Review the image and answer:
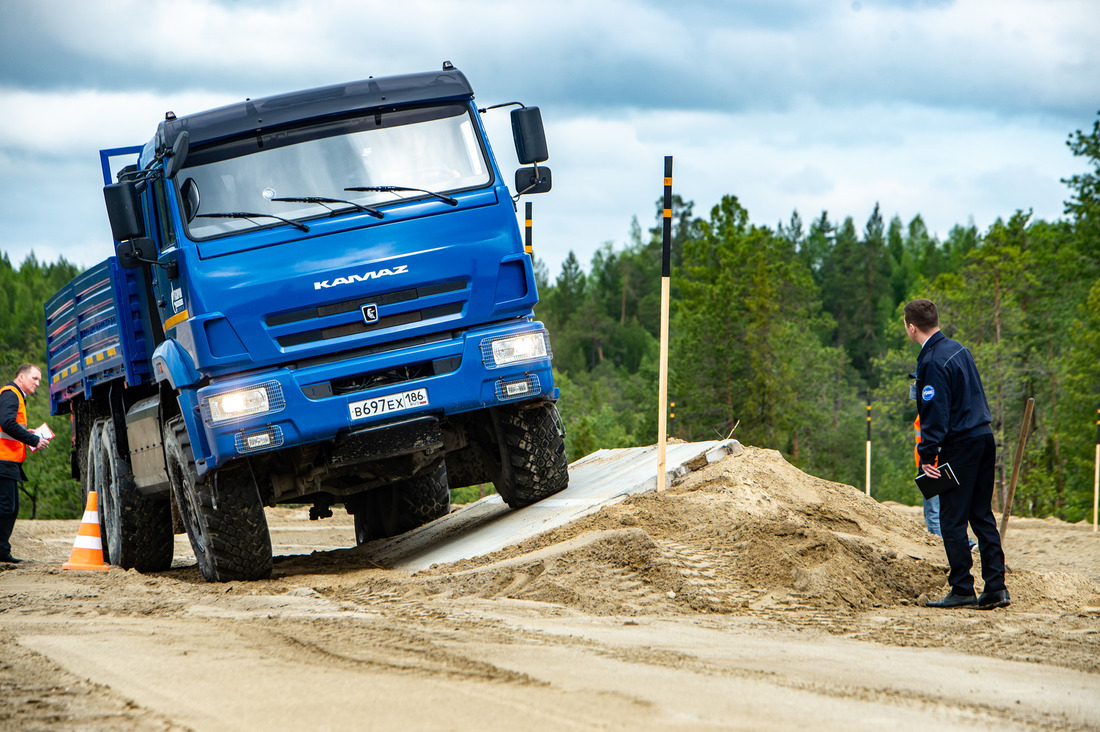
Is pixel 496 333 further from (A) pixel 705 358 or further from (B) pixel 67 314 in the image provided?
(A) pixel 705 358

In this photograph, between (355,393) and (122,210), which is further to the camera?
(122,210)

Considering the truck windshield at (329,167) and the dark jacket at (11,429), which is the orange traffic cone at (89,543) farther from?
the truck windshield at (329,167)

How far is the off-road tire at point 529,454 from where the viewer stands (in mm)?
9094

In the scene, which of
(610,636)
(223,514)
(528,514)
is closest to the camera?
(610,636)

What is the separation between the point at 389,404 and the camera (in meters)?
8.00

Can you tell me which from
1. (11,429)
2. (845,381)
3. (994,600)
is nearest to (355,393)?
(994,600)

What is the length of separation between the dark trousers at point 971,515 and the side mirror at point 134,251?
552 cm

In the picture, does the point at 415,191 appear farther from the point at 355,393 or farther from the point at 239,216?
the point at 355,393

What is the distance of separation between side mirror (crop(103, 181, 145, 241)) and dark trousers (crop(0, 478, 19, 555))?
440cm

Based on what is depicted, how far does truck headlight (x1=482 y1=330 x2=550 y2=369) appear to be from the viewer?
818 centimetres

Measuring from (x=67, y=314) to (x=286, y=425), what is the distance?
16.0 feet

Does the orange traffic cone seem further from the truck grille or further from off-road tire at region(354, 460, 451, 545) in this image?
the truck grille

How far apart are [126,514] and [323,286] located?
3718 mm

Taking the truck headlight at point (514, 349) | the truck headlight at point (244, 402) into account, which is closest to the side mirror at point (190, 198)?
the truck headlight at point (244, 402)
